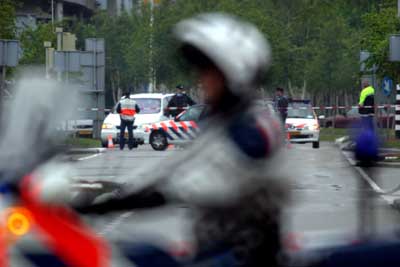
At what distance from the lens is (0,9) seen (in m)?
37.4

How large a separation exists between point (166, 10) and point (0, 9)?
138 ft

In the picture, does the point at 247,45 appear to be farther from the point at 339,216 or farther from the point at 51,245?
the point at 339,216

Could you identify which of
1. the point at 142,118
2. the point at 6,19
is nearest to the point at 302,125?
the point at 142,118

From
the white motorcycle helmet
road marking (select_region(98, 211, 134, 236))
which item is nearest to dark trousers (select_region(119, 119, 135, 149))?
road marking (select_region(98, 211, 134, 236))

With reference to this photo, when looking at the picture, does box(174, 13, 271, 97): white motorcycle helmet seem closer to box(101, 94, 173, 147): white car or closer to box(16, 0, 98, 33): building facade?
box(101, 94, 173, 147): white car

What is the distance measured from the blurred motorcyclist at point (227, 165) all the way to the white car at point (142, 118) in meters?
35.5

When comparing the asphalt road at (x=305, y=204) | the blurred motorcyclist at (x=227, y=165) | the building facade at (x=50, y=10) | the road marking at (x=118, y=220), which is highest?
the building facade at (x=50, y=10)

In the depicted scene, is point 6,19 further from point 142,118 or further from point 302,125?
point 302,125

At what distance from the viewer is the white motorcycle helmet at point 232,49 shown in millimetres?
5406

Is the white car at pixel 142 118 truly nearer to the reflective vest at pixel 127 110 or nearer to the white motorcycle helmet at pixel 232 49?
the reflective vest at pixel 127 110

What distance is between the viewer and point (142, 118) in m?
41.9

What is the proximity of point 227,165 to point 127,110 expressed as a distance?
34.0 meters

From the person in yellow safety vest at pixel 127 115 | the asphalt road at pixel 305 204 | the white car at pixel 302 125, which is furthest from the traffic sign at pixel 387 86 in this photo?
the asphalt road at pixel 305 204

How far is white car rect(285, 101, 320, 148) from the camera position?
4325cm
